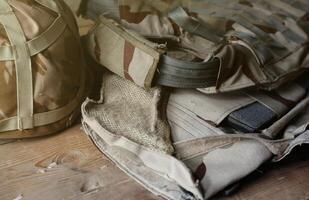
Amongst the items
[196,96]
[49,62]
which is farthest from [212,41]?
[49,62]

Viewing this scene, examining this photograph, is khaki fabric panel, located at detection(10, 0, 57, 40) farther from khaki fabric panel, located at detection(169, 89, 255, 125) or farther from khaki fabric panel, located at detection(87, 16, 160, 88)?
khaki fabric panel, located at detection(169, 89, 255, 125)

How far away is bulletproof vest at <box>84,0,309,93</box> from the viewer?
0.60 meters

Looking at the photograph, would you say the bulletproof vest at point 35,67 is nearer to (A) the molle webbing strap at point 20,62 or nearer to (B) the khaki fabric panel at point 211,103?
(A) the molle webbing strap at point 20,62

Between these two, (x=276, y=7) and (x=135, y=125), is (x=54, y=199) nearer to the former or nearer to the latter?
(x=135, y=125)

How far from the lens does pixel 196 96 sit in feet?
2.16

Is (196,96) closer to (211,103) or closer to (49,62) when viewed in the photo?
(211,103)

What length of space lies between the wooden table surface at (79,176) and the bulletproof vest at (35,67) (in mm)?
34

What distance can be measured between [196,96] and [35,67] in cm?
25

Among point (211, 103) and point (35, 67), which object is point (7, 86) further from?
point (211, 103)

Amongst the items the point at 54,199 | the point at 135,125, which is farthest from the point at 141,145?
the point at 54,199

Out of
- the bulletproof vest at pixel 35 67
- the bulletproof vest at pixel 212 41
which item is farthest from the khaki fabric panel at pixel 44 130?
the bulletproof vest at pixel 212 41

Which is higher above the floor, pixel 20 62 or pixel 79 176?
pixel 20 62

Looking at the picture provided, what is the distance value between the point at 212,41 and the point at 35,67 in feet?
0.97

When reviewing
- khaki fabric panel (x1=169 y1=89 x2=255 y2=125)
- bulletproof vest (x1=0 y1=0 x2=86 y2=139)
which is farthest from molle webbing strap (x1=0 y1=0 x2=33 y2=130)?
khaki fabric panel (x1=169 y1=89 x2=255 y2=125)
